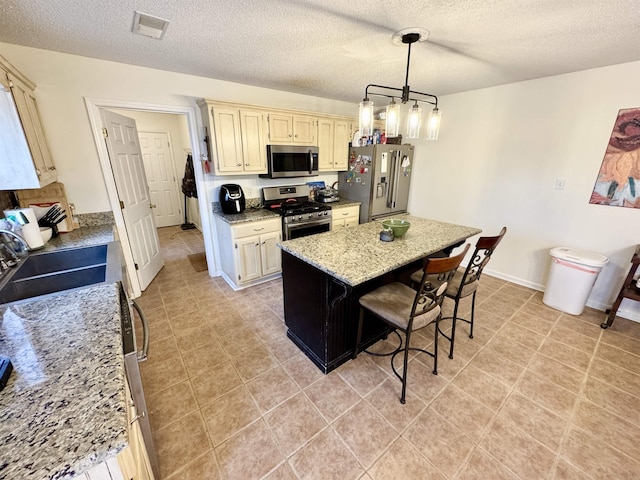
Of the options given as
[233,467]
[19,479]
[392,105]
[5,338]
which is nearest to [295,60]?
[392,105]

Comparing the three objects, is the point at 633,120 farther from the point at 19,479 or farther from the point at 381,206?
the point at 19,479

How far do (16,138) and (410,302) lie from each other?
9.04 feet

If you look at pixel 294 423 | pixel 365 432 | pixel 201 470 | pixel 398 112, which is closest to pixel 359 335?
pixel 365 432

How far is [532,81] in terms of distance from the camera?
112 inches

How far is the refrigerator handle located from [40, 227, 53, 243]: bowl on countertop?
3.71 m

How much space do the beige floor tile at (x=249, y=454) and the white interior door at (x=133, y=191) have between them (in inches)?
91.3

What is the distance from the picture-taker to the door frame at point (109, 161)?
243 centimetres

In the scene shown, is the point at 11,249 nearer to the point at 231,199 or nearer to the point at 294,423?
the point at 231,199

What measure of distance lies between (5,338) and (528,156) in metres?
4.31

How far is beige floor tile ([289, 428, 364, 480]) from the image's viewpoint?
133 cm

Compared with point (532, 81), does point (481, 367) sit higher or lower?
A: lower

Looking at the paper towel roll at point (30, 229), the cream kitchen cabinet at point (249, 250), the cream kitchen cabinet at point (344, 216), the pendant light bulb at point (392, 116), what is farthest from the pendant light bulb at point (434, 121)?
the paper towel roll at point (30, 229)

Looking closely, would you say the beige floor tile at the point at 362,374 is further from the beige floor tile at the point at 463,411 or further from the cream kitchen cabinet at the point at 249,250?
the cream kitchen cabinet at the point at 249,250

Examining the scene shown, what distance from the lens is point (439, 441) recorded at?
4.85 feet
